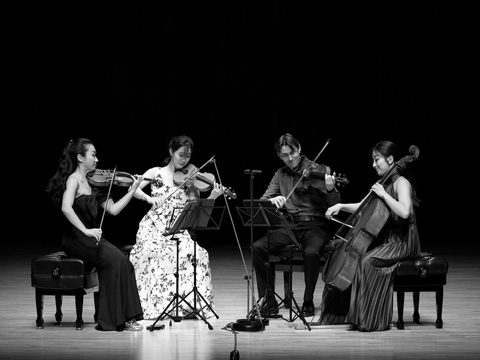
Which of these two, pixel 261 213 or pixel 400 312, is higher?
pixel 261 213

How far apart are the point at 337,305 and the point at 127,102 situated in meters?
4.77

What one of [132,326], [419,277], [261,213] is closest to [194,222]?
[261,213]

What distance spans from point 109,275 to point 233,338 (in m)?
0.86

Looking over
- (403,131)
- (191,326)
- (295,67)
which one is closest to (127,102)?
(295,67)

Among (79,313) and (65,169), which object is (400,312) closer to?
(79,313)

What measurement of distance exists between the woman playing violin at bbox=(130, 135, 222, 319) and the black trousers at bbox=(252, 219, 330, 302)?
37 cm

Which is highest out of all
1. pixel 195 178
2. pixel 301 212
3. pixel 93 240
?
pixel 195 178

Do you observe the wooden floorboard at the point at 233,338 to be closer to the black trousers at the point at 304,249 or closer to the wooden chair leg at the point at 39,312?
the wooden chair leg at the point at 39,312

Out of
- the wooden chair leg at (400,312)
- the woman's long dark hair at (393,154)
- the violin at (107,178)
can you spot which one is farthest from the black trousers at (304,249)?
the violin at (107,178)

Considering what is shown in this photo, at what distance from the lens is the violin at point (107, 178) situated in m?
5.14

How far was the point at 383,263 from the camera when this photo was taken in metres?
4.97

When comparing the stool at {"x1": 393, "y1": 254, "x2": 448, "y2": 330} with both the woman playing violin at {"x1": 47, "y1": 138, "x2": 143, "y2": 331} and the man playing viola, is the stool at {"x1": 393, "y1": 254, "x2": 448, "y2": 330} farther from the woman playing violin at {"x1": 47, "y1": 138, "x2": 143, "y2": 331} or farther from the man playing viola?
the woman playing violin at {"x1": 47, "y1": 138, "x2": 143, "y2": 331}

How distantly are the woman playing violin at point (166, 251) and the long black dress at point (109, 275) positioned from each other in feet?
1.19

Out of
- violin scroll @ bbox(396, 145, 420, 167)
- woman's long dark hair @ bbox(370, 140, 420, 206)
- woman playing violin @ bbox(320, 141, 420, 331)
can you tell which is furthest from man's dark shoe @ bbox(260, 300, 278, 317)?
violin scroll @ bbox(396, 145, 420, 167)
